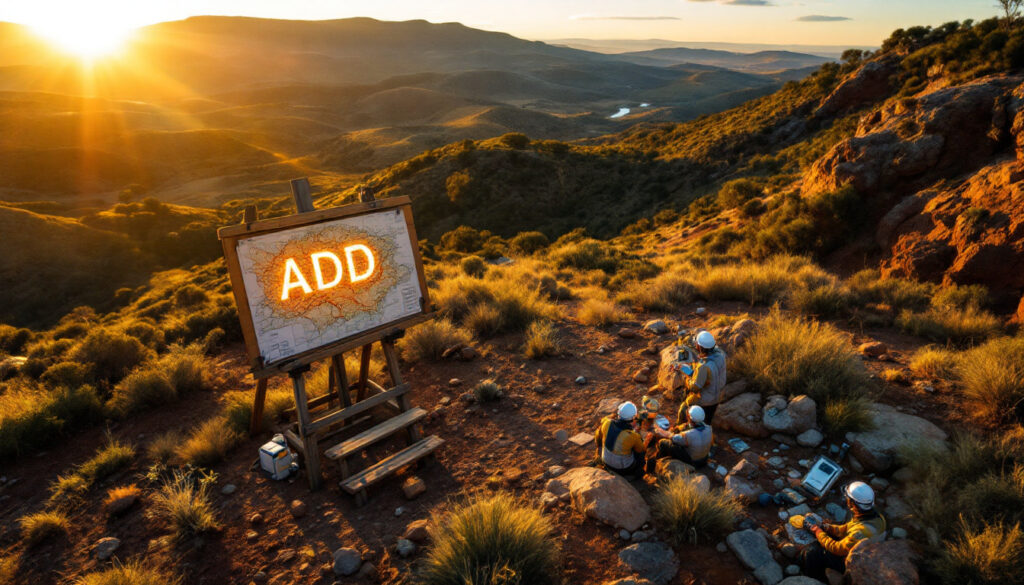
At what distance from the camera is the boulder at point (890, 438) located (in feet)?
15.3

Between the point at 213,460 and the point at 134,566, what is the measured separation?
1672mm

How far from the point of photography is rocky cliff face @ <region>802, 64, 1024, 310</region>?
8.70 metres

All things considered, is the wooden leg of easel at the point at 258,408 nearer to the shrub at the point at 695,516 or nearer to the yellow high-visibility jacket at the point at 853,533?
the shrub at the point at 695,516

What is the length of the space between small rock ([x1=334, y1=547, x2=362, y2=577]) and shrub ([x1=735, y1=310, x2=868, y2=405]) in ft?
16.4

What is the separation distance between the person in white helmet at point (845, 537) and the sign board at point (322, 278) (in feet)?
15.3

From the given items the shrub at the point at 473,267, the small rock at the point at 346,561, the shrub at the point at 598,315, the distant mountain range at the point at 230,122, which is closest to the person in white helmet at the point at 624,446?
the small rock at the point at 346,561

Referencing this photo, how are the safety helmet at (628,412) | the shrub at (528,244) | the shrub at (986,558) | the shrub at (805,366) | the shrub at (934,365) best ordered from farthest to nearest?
the shrub at (528,244) → the shrub at (934,365) → the shrub at (805,366) → the safety helmet at (628,412) → the shrub at (986,558)

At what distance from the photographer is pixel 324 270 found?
529 cm

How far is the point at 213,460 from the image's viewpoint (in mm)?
5801

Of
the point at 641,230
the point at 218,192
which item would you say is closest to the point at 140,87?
the point at 218,192

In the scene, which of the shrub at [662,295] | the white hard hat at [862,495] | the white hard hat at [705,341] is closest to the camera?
the white hard hat at [862,495]

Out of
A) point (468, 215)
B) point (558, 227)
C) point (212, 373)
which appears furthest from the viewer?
point (468, 215)

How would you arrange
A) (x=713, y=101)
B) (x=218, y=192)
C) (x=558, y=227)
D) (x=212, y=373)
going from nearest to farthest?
(x=212, y=373)
(x=558, y=227)
(x=218, y=192)
(x=713, y=101)

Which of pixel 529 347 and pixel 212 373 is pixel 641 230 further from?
pixel 212 373
